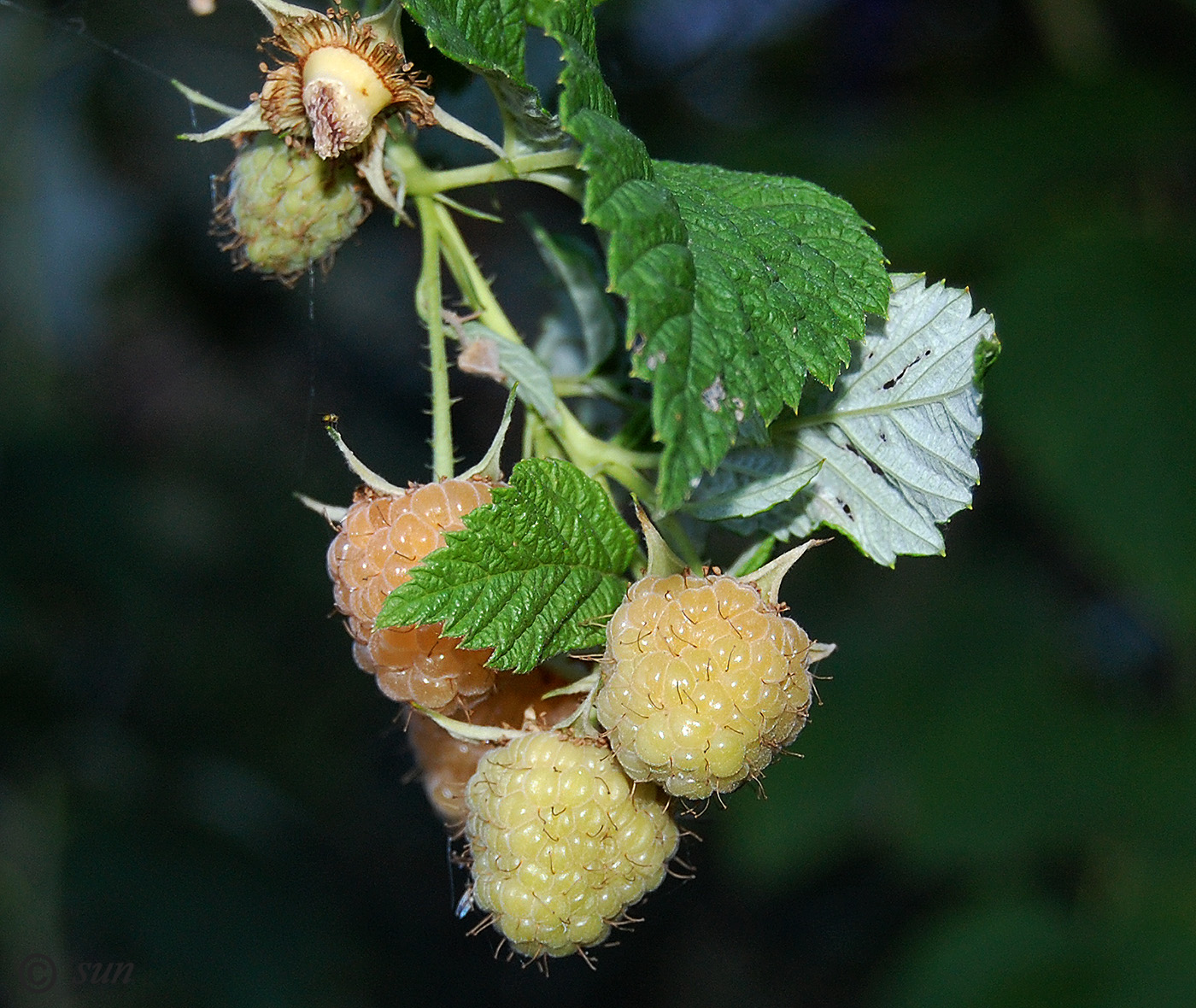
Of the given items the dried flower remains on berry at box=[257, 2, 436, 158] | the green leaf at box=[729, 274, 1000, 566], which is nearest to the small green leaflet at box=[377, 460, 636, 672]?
the green leaf at box=[729, 274, 1000, 566]

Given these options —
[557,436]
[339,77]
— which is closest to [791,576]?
[557,436]

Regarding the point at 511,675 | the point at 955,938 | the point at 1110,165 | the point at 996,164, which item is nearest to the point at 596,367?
the point at 511,675

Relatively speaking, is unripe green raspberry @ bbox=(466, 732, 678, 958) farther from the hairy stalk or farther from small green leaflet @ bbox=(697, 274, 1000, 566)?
the hairy stalk

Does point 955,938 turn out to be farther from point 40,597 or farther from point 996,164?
point 40,597

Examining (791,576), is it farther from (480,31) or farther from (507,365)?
(480,31)

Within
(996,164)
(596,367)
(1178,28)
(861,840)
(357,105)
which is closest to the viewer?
(357,105)

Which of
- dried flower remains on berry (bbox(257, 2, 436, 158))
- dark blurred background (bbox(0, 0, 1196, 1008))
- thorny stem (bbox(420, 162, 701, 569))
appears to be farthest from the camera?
dark blurred background (bbox(0, 0, 1196, 1008))
